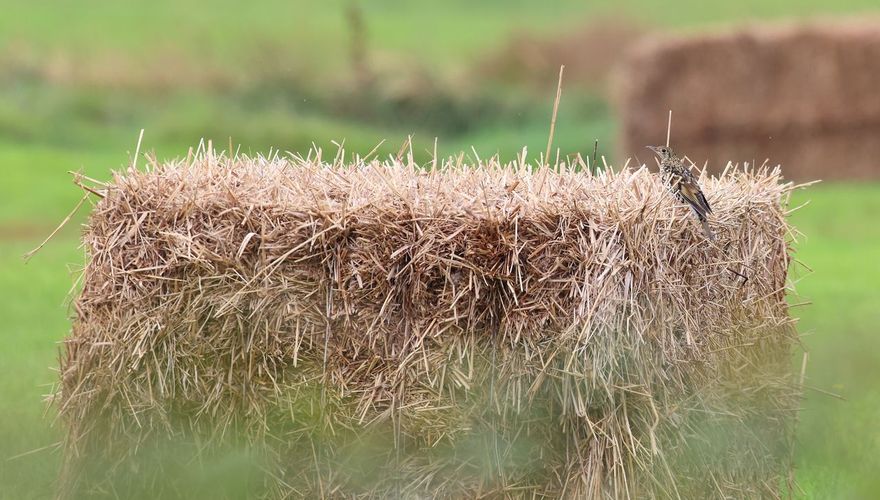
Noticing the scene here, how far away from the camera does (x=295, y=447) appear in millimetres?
4723

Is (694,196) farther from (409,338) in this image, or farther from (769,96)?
(769,96)

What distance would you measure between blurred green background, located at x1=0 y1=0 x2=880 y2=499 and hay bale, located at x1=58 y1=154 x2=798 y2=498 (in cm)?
65

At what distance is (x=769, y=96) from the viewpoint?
68.3 feet

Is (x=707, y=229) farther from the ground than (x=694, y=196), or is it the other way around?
(x=694, y=196)

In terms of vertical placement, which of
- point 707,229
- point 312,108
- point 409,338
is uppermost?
point 312,108

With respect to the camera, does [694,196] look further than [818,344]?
Yes

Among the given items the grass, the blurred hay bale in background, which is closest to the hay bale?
the grass

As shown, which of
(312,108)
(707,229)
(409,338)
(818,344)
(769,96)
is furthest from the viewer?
(312,108)

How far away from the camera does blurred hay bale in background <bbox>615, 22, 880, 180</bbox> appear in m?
20.6

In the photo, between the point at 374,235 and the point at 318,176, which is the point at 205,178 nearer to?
the point at 318,176

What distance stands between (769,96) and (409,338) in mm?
17747

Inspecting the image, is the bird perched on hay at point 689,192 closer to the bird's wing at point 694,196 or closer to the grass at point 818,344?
the bird's wing at point 694,196

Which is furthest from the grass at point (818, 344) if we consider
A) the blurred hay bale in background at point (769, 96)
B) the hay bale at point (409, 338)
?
the blurred hay bale in background at point (769, 96)

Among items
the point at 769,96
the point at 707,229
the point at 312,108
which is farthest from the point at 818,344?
the point at 312,108
